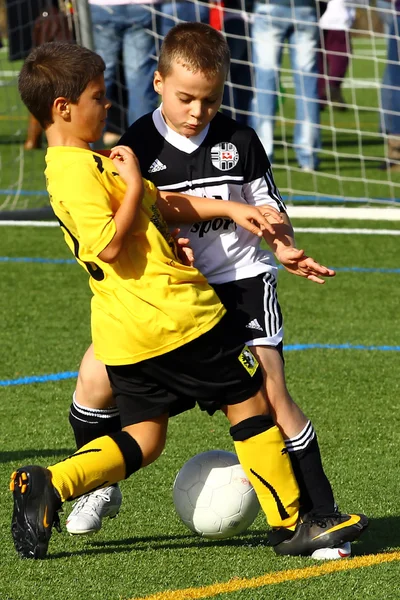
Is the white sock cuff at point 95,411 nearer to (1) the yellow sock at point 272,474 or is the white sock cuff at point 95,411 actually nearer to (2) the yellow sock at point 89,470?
(2) the yellow sock at point 89,470

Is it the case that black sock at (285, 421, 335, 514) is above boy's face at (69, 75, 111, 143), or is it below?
below

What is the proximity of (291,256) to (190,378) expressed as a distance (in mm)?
449

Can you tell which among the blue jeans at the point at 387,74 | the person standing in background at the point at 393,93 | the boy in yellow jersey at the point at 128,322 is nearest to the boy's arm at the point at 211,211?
the boy in yellow jersey at the point at 128,322

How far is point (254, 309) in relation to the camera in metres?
3.42

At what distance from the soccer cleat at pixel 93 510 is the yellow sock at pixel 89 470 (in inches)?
9.8

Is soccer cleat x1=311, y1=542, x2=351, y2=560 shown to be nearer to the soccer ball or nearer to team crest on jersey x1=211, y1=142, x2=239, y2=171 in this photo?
the soccer ball

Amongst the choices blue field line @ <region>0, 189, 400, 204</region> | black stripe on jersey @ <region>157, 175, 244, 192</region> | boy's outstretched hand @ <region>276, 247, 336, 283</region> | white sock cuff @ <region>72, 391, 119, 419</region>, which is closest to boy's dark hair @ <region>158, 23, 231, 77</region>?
black stripe on jersey @ <region>157, 175, 244, 192</region>

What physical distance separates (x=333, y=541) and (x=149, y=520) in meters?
0.65

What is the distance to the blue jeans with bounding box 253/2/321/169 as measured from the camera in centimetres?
1035

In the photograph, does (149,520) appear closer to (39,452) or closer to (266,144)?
(39,452)

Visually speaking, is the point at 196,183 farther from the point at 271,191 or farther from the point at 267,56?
the point at 267,56

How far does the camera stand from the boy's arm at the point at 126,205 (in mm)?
3057

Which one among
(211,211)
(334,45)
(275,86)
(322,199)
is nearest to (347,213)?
(322,199)

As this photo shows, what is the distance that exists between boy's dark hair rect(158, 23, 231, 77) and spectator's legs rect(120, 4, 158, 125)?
645 centimetres
